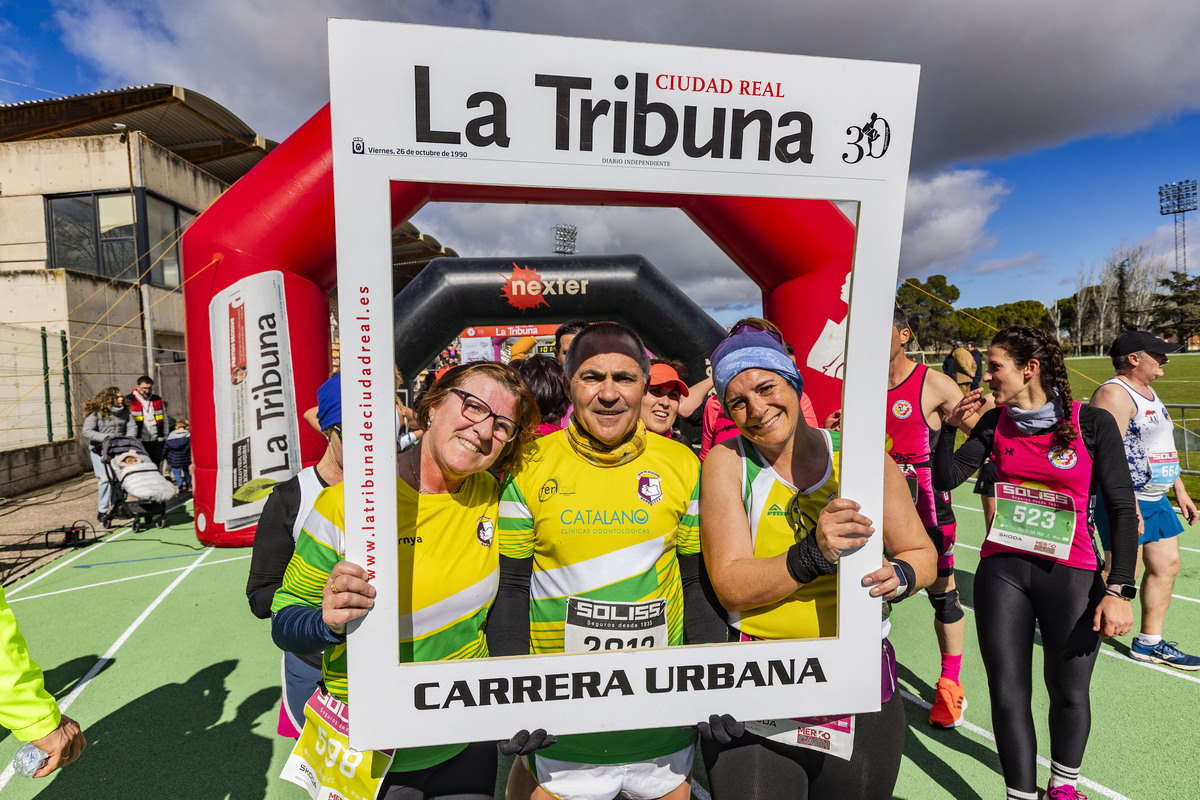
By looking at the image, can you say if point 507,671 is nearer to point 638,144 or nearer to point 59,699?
point 638,144

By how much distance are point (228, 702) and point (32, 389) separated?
9960 mm

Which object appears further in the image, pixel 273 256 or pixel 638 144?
pixel 273 256

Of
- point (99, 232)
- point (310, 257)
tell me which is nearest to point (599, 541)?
point (310, 257)

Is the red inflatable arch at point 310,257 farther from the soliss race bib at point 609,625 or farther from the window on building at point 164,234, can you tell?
the window on building at point 164,234

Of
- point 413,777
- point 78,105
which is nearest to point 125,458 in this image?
point 413,777

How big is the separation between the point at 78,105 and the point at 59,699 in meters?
16.9

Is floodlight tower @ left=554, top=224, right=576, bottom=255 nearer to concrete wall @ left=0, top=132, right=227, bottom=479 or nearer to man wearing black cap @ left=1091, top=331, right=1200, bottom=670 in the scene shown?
concrete wall @ left=0, top=132, right=227, bottom=479

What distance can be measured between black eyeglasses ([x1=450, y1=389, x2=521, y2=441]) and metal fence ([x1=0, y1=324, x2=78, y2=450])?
12170mm

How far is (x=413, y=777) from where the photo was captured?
5.35ft

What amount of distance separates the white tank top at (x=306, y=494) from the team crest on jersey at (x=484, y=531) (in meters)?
0.61

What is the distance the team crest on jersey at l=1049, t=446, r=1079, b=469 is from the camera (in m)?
2.44

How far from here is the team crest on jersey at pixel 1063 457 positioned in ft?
7.99

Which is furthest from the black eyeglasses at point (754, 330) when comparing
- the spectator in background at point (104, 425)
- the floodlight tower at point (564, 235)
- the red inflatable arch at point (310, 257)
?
the floodlight tower at point (564, 235)

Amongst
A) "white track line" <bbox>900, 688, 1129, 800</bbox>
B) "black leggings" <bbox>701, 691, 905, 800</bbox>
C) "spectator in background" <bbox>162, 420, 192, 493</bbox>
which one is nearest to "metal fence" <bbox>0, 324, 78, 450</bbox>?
"spectator in background" <bbox>162, 420, 192, 493</bbox>
